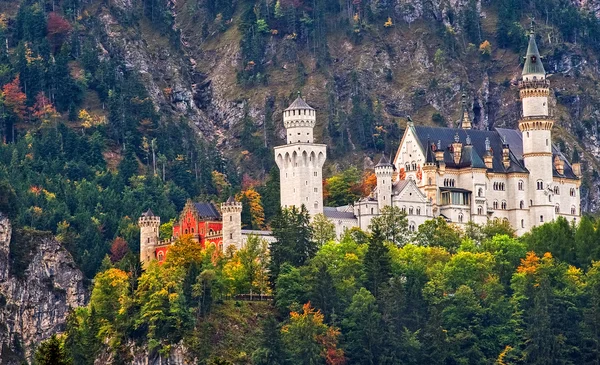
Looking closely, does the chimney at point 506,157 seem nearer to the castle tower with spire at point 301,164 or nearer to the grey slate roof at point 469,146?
the grey slate roof at point 469,146

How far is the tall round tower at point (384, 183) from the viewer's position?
525ft

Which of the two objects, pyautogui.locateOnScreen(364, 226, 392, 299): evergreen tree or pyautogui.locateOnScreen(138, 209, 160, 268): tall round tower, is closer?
pyautogui.locateOnScreen(364, 226, 392, 299): evergreen tree

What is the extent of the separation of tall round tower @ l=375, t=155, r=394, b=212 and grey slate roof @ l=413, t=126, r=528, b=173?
21.7 ft

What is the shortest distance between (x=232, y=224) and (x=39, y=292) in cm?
2582

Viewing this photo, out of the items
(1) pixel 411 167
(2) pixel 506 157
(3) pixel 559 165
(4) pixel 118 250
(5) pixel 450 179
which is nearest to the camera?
(5) pixel 450 179

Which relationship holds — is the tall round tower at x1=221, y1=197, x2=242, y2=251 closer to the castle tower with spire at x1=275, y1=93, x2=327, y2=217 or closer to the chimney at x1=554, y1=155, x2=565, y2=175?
the castle tower with spire at x1=275, y1=93, x2=327, y2=217

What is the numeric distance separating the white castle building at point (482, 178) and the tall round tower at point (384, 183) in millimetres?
81

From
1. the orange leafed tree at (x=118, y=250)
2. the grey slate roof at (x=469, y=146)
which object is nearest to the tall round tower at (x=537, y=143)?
the grey slate roof at (x=469, y=146)

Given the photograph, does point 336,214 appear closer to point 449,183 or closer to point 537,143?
point 449,183

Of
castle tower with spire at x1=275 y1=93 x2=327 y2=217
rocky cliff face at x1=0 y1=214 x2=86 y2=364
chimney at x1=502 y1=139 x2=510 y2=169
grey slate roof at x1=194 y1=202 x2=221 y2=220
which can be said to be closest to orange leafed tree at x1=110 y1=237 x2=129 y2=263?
rocky cliff face at x1=0 y1=214 x2=86 y2=364

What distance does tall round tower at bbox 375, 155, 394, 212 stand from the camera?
525ft

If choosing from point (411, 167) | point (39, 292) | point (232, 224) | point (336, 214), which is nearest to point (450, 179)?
point (411, 167)

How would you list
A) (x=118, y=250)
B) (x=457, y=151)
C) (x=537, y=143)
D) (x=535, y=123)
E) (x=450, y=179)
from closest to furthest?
(x=450, y=179), (x=457, y=151), (x=535, y=123), (x=537, y=143), (x=118, y=250)

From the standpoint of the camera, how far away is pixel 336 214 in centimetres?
16075
